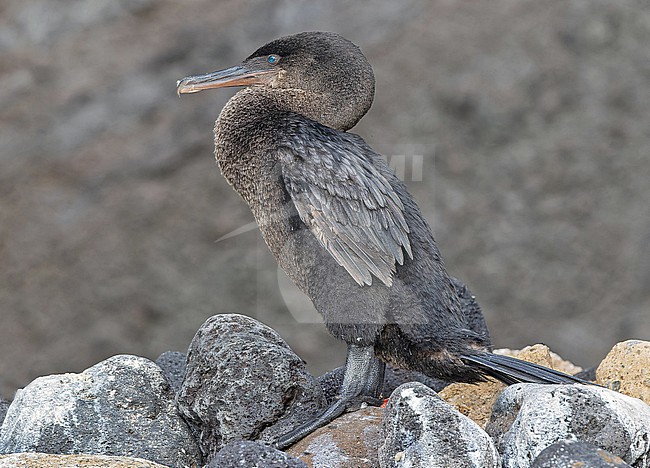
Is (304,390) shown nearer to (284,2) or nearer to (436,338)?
(436,338)

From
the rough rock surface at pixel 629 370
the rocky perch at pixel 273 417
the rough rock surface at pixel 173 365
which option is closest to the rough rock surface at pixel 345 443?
the rocky perch at pixel 273 417

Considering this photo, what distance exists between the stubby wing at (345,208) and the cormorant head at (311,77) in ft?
0.53

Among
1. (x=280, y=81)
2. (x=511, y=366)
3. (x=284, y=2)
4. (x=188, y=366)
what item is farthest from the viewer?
(x=284, y=2)

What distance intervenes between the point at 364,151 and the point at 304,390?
61 centimetres

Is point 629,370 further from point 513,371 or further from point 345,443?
point 345,443

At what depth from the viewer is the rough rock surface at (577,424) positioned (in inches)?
68.2

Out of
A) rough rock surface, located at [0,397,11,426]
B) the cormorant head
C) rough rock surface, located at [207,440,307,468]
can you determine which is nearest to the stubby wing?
the cormorant head

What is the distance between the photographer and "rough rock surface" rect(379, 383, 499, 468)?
1658 mm

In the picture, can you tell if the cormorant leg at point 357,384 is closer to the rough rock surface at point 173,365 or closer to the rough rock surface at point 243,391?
the rough rock surface at point 243,391

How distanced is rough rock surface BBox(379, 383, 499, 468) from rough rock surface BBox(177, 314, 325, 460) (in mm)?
389

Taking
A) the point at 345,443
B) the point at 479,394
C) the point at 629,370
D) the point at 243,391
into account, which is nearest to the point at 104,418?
Answer: the point at 243,391

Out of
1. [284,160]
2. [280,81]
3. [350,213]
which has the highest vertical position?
[280,81]

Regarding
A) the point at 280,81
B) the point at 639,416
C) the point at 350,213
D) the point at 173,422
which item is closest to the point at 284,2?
the point at 280,81

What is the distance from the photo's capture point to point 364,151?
2.33 metres
